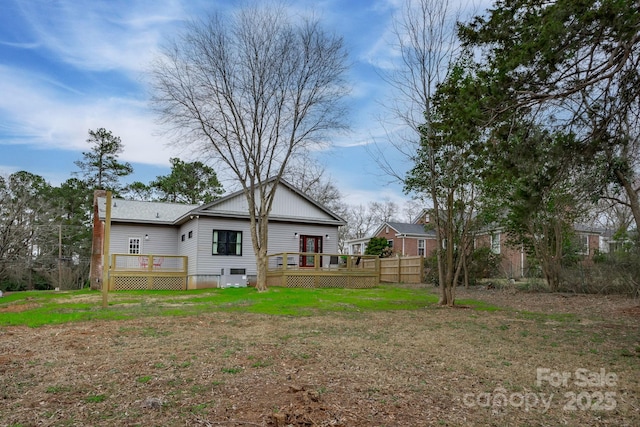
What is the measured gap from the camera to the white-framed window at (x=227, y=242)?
2002 centimetres

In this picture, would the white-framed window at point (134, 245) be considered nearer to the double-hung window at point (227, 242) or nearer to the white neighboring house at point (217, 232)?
the white neighboring house at point (217, 232)

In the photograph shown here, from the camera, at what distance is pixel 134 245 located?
2105 cm

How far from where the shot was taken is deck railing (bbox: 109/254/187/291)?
18406 millimetres

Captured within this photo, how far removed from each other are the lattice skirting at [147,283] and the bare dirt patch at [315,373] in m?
10.9

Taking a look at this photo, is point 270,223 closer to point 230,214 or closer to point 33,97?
point 230,214

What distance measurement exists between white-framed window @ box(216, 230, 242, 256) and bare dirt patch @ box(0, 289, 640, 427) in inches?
455

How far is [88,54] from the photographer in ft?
40.7

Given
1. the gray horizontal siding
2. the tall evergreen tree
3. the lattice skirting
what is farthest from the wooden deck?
the tall evergreen tree

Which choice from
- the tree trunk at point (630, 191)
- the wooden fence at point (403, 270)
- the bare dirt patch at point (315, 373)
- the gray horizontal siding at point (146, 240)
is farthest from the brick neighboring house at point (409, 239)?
the bare dirt patch at point (315, 373)

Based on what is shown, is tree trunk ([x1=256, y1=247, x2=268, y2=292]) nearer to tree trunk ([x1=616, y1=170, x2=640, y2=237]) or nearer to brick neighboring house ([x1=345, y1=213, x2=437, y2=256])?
tree trunk ([x1=616, y1=170, x2=640, y2=237])

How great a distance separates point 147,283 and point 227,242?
3.85 metres

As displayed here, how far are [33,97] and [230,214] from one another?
353 inches

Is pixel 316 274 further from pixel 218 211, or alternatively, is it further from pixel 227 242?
pixel 218 211

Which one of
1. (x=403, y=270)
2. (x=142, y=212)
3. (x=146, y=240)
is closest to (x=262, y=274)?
(x=146, y=240)
